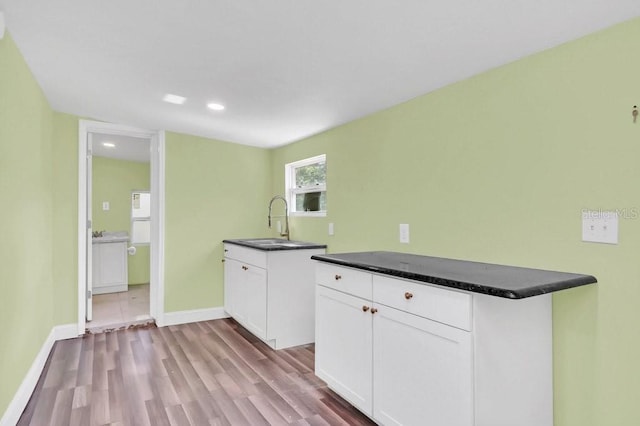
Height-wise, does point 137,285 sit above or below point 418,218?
below

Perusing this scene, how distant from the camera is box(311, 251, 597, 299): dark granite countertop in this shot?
4.45 ft

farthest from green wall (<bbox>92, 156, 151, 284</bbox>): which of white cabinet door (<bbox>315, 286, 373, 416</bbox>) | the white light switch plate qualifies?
the white light switch plate

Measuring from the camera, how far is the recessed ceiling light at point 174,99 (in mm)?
2814

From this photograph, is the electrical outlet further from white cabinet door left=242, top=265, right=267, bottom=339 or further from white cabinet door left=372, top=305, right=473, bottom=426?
white cabinet door left=242, top=265, right=267, bottom=339

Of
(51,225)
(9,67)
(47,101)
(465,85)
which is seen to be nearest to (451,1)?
(465,85)

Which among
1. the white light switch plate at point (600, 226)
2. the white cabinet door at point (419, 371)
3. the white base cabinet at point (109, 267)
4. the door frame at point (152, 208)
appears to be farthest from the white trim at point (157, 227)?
the white light switch plate at point (600, 226)

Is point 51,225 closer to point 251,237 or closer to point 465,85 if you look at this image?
point 251,237

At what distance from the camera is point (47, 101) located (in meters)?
3.15

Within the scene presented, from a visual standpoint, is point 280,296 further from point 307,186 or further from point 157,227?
point 157,227

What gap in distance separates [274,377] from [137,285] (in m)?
4.27

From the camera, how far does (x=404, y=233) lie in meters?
2.58

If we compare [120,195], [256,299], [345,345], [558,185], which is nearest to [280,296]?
[256,299]

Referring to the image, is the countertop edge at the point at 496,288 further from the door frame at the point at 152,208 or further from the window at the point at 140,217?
the window at the point at 140,217

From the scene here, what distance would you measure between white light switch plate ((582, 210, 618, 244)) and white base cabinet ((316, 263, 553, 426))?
0.33 metres
